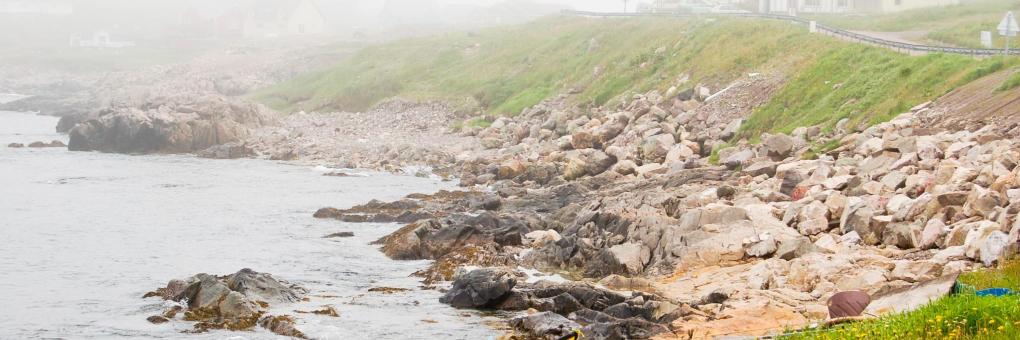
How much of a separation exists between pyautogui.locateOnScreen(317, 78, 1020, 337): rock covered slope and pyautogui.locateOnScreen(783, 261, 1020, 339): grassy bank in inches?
230

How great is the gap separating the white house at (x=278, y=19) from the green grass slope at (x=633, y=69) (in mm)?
56630

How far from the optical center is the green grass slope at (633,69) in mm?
43062

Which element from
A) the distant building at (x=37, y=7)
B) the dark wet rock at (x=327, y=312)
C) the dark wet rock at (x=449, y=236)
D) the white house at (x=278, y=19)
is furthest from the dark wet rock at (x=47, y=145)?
the distant building at (x=37, y=7)

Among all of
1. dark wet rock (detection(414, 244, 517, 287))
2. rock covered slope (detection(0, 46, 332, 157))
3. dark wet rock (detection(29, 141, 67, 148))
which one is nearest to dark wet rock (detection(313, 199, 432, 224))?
dark wet rock (detection(414, 244, 517, 287))

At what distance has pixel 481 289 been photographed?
26.1 metres

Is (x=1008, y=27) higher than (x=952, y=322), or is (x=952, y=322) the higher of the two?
(x=1008, y=27)

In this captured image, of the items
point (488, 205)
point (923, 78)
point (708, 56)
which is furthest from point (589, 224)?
point (708, 56)

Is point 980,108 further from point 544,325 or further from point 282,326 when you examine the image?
point 282,326

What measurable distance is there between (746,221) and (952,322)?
14620mm

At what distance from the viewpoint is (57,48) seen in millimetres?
154000

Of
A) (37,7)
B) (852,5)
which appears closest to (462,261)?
(852,5)

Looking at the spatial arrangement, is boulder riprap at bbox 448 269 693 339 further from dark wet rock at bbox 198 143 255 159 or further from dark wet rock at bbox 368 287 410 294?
dark wet rock at bbox 198 143 255 159

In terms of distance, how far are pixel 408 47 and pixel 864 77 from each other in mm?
64439

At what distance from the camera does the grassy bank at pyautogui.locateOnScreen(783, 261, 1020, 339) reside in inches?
545
